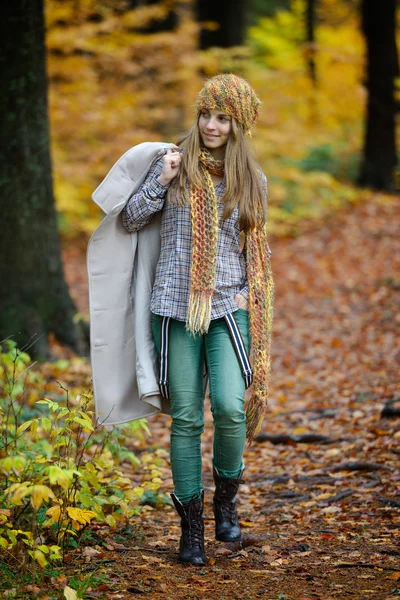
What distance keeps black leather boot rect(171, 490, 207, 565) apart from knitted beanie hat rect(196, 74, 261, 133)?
1.91 meters

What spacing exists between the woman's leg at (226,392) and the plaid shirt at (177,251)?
107 mm

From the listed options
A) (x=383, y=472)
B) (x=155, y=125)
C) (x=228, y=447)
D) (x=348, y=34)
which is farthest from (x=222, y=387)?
(x=348, y=34)

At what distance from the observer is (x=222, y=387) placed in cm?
324

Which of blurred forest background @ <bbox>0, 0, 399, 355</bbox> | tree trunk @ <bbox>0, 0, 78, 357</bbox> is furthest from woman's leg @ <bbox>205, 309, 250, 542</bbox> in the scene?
blurred forest background @ <bbox>0, 0, 399, 355</bbox>

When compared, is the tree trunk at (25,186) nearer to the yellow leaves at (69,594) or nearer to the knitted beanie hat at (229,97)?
the knitted beanie hat at (229,97)

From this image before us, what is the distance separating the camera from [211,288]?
3.26 m

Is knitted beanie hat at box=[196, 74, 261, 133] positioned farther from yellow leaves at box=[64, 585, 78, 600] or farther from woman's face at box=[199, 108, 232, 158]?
yellow leaves at box=[64, 585, 78, 600]

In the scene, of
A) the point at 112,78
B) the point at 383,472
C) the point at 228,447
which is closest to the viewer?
the point at 228,447

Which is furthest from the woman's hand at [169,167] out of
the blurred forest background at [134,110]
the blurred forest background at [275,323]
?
the blurred forest background at [134,110]

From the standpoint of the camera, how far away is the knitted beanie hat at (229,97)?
131 inches

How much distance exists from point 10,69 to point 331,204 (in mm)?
9718

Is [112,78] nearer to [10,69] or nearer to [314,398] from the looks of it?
[10,69]

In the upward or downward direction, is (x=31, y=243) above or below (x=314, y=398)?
above

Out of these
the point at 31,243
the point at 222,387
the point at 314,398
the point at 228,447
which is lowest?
the point at 314,398
